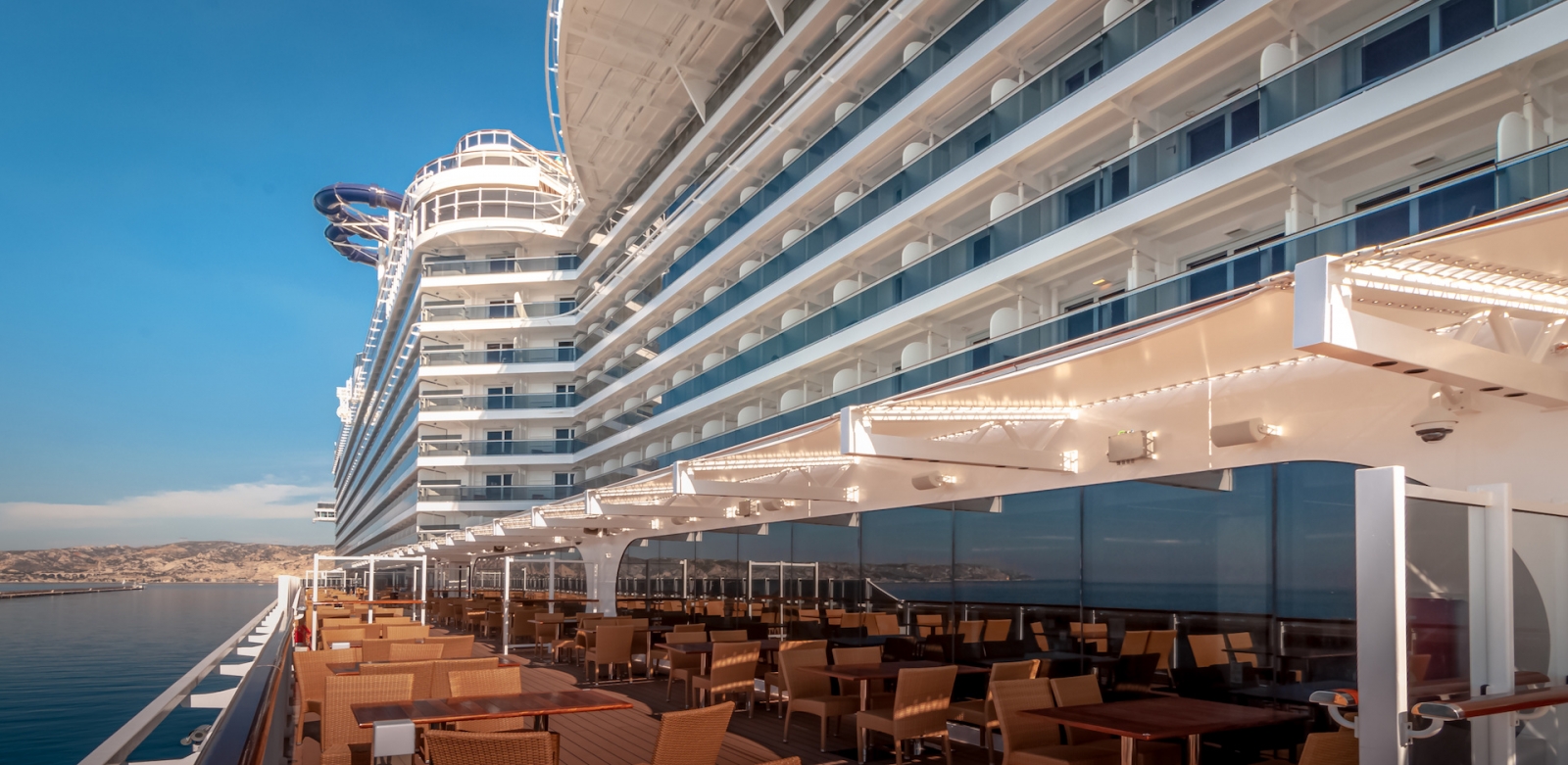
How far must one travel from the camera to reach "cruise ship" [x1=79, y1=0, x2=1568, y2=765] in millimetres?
4852

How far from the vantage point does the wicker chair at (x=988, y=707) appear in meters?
8.75

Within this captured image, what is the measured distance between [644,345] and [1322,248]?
1136 inches

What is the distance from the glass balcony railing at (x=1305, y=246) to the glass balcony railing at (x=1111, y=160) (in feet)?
5.16

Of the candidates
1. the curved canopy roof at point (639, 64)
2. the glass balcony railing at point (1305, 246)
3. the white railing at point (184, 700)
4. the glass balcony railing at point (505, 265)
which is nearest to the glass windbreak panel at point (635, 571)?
the glass balcony railing at point (1305, 246)

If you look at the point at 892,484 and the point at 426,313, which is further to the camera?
the point at 426,313

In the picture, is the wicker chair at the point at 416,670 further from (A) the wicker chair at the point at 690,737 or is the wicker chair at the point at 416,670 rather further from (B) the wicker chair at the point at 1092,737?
(B) the wicker chair at the point at 1092,737

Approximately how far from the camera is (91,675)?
3806 centimetres

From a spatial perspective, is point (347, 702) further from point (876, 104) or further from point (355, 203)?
point (355, 203)

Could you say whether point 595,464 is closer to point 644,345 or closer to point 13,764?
point 644,345

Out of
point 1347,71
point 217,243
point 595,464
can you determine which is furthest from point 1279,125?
point 217,243

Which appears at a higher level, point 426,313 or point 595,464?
point 426,313

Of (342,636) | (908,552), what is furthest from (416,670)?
(908,552)

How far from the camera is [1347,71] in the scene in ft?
32.1

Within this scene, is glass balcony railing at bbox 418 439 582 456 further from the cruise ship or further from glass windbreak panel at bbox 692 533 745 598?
glass windbreak panel at bbox 692 533 745 598
